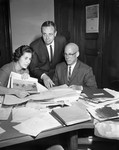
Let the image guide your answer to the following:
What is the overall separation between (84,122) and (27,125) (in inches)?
13.5

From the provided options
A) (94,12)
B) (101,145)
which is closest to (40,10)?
(94,12)

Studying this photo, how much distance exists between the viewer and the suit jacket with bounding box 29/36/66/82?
2.57 metres

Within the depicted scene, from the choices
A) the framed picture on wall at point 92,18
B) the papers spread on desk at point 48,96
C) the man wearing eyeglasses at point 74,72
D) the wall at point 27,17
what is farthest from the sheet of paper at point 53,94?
the wall at point 27,17

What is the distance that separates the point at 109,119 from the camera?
1366 mm

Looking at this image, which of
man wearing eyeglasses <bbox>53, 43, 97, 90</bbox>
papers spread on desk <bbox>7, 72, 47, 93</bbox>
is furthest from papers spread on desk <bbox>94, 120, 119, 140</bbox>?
man wearing eyeglasses <bbox>53, 43, 97, 90</bbox>

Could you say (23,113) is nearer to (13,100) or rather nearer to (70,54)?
(13,100)

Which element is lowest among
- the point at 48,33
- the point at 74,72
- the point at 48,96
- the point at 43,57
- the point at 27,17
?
the point at 48,96

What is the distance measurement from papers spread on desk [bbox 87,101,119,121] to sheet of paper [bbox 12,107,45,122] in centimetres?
34

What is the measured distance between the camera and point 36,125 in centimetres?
125

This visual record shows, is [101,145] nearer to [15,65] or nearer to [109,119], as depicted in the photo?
[109,119]

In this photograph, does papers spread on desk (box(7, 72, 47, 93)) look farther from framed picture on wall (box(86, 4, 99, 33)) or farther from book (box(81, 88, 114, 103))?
framed picture on wall (box(86, 4, 99, 33))

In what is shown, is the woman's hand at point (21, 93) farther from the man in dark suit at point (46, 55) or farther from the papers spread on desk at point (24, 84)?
the man in dark suit at point (46, 55)

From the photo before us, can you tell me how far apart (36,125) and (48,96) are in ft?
1.38

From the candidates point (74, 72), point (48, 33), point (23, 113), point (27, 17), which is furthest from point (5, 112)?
point (27, 17)
